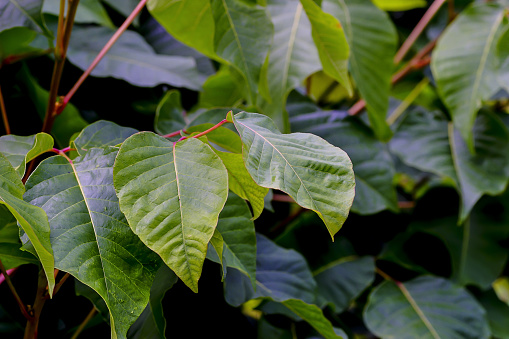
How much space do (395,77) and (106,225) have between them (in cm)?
88

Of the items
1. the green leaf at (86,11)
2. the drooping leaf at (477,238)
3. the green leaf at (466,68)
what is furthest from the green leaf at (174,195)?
the drooping leaf at (477,238)

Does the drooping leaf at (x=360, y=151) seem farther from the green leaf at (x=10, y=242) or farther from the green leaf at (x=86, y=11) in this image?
the green leaf at (x=10, y=242)

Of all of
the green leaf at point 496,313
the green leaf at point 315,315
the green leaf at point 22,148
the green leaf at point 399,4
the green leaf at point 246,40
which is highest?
the green leaf at point 246,40

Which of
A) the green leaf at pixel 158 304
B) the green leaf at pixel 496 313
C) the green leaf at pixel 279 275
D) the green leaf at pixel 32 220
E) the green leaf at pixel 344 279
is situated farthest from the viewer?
the green leaf at pixel 496 313

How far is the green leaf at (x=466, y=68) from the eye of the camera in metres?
0.82

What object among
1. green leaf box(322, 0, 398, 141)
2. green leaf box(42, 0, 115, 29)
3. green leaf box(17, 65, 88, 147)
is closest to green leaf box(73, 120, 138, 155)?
green leaf box(17, 65, 88, 147)

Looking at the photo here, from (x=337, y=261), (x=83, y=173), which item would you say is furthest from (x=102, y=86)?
(x=337, y=261)

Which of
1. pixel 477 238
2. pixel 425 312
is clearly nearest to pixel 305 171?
pixel 425 312

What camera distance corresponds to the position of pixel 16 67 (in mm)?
685

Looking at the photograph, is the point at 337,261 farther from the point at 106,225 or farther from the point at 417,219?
the point at 106,225

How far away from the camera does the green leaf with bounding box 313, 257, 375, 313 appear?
0.82 m

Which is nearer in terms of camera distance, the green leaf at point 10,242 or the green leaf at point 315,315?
the green leaf at point 10,242

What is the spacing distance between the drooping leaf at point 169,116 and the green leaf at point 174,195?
0.29 meters

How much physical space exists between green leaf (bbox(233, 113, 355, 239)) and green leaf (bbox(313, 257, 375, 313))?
54cm
